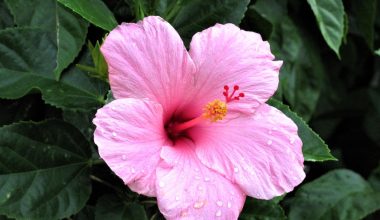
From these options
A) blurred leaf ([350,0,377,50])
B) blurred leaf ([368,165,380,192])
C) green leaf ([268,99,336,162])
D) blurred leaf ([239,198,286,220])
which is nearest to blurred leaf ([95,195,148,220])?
blurred leaf ([239,198,286,220])

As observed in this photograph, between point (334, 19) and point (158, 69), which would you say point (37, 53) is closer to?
point (158, 69)

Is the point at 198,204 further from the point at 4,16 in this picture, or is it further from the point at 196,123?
the point at 4,16

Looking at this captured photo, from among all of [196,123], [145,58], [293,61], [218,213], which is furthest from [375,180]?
[145,58]

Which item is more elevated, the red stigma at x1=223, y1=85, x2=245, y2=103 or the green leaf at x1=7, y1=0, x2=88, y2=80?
the green leaf at x1=7, y1=0, x2=88, y2=80

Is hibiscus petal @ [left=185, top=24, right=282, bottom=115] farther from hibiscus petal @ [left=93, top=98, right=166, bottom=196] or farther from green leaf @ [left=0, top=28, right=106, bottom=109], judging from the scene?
green leaf @ [left=0, top=28, right=106, bottom=109]

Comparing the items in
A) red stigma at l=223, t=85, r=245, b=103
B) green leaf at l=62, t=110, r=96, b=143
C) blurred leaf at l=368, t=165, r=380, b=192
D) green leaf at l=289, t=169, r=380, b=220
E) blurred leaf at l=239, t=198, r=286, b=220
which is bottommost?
blurred leaf at l=368, t=165, r=380, b=192

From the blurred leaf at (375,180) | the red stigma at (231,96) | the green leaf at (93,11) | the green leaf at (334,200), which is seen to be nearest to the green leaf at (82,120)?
the green leaf at (93,11)
